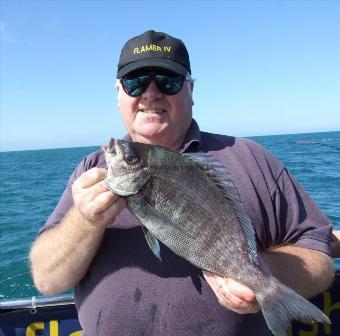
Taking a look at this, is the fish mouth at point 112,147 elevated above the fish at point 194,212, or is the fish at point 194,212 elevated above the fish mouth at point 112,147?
the fish mouth at point 112,147

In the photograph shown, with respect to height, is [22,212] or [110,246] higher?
[110,246]

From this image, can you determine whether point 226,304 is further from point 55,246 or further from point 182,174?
point 55,246

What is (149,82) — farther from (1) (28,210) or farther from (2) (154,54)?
(1) (28,210)

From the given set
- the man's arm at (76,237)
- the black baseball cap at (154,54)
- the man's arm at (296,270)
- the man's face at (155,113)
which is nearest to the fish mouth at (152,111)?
the man's face at (155,113)

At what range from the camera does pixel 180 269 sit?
2432mm

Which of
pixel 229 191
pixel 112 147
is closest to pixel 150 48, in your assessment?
pixel 112 147

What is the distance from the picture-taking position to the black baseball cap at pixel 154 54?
2709mm

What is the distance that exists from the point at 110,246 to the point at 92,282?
27cm

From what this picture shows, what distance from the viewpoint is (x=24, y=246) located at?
958cm

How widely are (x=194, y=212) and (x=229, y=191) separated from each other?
25 cm

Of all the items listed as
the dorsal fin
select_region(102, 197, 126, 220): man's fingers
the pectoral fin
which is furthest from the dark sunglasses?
the pectoral fin

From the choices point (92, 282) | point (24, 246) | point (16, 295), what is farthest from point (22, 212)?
point (92, 282)

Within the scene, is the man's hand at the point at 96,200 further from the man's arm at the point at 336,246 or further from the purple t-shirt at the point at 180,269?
the man's arm at the point at 336,246

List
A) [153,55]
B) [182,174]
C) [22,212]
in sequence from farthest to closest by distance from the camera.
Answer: [22,212], [153,55], [182,174]
